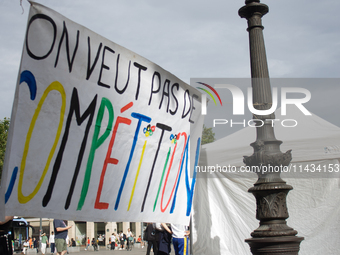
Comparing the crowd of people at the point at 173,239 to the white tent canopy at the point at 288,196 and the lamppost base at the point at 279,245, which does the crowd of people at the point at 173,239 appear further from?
the lamppost base at the point at 279,245

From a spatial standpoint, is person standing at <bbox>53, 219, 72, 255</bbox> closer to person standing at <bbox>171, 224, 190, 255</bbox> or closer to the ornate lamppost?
person standing at <bbox>171, 224, 190, 255</bbox>

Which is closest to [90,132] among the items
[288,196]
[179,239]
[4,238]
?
[4,238]

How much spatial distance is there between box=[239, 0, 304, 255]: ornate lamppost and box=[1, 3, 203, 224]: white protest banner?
38.0 inches

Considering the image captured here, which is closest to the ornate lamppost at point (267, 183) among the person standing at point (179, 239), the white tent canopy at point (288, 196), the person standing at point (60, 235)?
the person standing at point (179, 239)

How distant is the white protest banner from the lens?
278cm

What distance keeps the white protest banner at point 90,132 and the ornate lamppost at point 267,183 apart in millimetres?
965

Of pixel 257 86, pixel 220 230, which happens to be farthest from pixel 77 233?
pixel 257 86

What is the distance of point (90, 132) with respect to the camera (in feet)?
10.8

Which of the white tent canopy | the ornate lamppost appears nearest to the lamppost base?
the ornate lamppost

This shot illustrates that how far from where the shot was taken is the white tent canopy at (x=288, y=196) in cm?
687

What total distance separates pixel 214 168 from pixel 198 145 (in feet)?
8.72

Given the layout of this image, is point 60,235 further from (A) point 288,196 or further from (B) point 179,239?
(A) point 288,196

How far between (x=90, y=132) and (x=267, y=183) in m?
2.15

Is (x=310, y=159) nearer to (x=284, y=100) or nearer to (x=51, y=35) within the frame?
(x=284, y=100)
